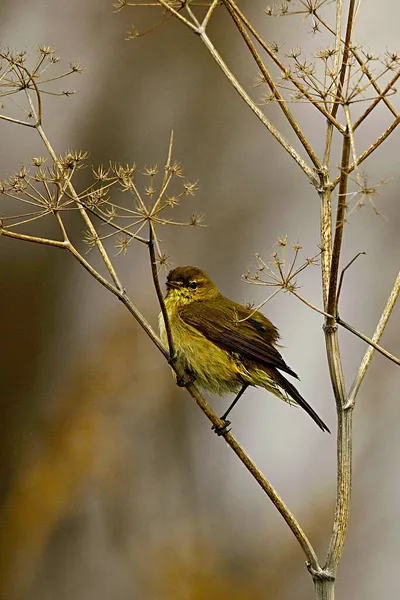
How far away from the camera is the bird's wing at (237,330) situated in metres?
3.58

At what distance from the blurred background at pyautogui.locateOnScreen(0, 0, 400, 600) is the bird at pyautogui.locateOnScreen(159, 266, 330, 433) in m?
1.73

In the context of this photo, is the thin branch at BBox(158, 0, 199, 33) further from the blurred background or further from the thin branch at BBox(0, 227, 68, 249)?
the blurred background

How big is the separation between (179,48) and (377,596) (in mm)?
3911

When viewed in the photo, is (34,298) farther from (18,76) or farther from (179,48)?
(18,76)

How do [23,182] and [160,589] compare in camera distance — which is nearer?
[23,182]

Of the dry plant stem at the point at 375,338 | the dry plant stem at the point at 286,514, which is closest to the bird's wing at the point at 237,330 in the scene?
the dry plant stem at the point at 286,514

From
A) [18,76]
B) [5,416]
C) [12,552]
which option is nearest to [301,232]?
[5,416]

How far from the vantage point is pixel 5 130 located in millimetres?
6355

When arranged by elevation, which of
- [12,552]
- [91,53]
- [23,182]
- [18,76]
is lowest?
[12,552]

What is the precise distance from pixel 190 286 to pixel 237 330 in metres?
0.57

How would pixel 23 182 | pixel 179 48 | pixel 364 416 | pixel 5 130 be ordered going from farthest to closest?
1. pixel 179 48
2. pixel 5 130
3. pixel 364 416
4. pixel 23 182

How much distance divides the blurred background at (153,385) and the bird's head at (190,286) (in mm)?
1673

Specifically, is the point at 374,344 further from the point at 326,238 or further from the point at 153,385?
the point at 153,385

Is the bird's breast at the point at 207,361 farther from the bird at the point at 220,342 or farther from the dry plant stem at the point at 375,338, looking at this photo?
the dry plant stem at the point at 375,338
